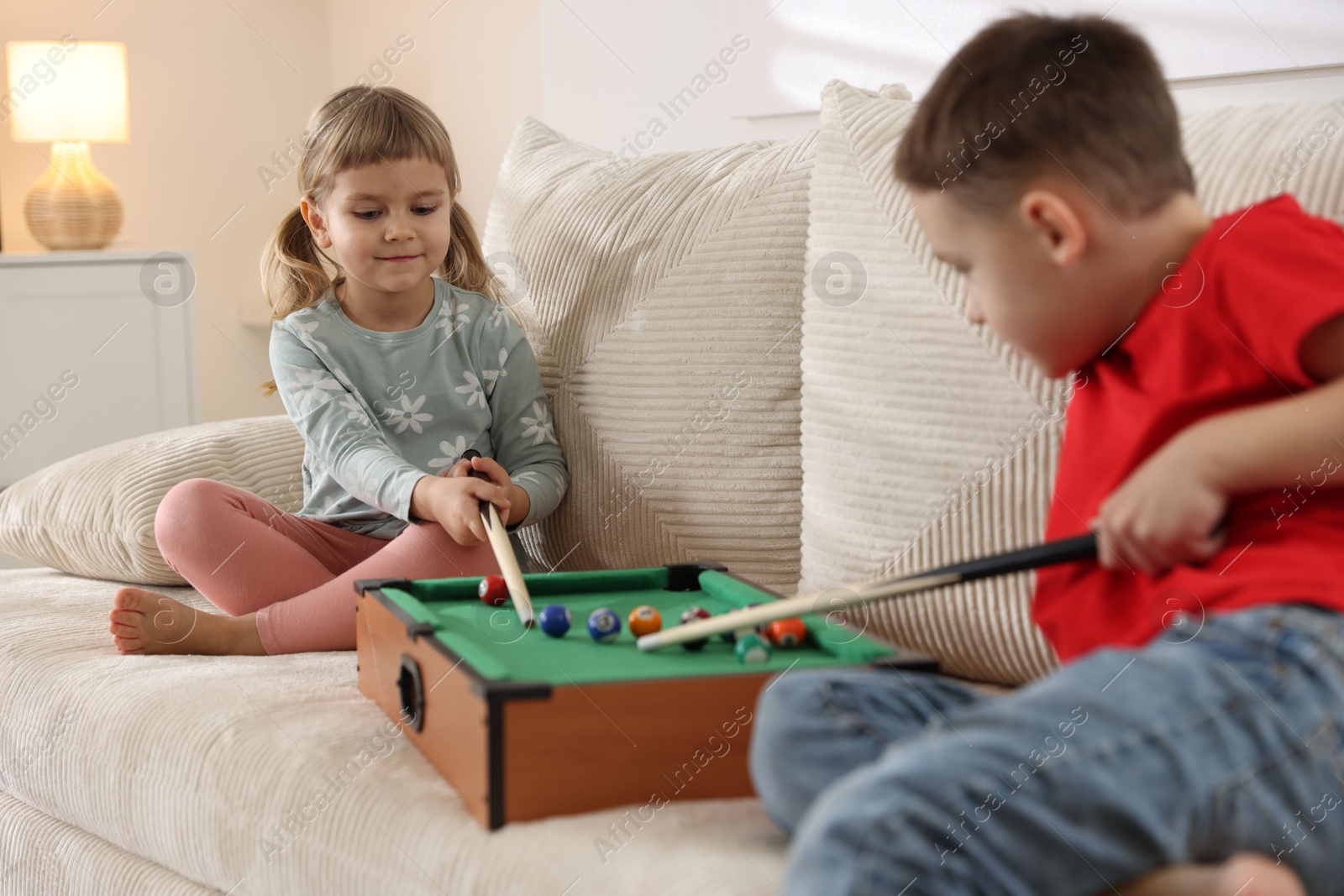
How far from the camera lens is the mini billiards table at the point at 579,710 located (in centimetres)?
78

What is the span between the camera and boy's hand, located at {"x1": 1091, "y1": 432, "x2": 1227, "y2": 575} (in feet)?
2.25

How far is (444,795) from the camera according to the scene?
839 millimetres

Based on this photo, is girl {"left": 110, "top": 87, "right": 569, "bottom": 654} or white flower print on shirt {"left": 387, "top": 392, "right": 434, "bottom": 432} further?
white flower print on shirt {"left": 387, "top": 392, "right": 434, "bottom": 432}

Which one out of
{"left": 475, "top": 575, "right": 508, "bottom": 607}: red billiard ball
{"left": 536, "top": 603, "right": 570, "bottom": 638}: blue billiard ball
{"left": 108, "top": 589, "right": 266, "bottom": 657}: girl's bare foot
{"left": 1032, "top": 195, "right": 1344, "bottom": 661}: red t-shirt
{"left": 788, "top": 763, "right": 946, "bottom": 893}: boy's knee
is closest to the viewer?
{"left": 788, "top": 763, "right": 946, "bottom": 893}: boy's knee

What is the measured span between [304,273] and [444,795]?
2.63 feet

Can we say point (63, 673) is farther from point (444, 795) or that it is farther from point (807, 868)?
point (807, 868)

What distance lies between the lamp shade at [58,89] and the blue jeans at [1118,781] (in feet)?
8.61

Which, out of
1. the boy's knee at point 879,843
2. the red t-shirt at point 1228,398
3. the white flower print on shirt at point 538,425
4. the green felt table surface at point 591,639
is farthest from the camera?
the white flower print on shirt at point 538,425

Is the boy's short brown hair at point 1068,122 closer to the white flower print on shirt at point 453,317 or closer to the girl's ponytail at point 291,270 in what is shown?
the white flower print on shirt at point 453,317

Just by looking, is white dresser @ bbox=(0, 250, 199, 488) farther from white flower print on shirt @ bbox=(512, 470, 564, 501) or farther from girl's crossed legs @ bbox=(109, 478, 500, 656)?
white flower print on shirt @ bbox=(512, 470, 564, 501)

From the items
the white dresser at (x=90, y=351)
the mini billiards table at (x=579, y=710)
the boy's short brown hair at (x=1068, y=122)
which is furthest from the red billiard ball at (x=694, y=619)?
the white dresser at (x=90, y=351)

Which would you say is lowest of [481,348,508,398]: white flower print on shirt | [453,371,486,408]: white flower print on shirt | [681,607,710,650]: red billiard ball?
[681,607,710,650]: red billiard ball

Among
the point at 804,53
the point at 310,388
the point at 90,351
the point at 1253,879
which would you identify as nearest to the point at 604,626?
the point at 1253,879

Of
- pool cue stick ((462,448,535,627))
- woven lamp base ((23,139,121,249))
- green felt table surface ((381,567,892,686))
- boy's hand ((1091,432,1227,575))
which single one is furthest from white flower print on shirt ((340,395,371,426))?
woven lamp base ((23,139,121,249))
